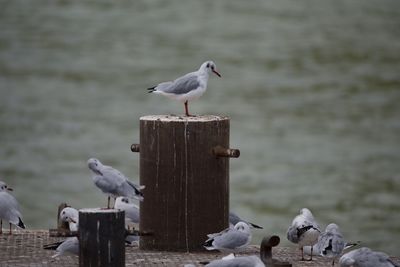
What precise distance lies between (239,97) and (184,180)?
2484 centimetres

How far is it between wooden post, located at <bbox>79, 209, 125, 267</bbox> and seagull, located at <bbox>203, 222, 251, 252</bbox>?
3.20 ft

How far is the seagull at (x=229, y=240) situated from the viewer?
916 centimetres

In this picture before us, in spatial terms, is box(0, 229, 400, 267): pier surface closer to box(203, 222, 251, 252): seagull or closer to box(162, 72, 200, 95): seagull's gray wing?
box(203, 222, 251, 252): seagull

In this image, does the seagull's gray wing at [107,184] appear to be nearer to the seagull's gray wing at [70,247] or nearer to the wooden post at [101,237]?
the seagull's gray wing at [70,247]

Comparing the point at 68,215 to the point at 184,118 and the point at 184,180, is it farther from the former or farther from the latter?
the point at 184,118

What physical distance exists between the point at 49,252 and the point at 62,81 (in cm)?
2698

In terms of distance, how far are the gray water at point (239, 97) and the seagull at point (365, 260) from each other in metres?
12.7

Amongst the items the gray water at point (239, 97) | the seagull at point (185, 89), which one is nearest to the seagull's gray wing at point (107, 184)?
the seagull at point (185, 89)

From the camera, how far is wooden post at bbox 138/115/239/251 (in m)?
9.74

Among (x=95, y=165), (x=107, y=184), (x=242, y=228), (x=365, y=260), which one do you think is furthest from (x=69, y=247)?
(x=365, y=260)

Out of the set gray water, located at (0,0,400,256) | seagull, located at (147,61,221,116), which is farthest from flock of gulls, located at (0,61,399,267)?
gray water, located at (0,0,400,256)

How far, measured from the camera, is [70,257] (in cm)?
940

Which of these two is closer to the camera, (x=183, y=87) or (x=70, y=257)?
(x=70, y=257)

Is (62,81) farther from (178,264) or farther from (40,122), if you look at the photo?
(178,264)
